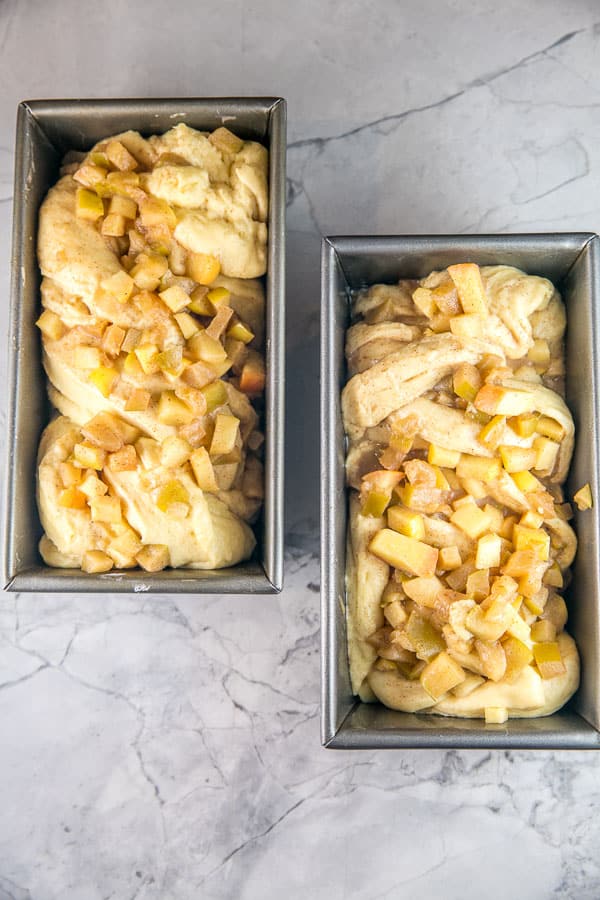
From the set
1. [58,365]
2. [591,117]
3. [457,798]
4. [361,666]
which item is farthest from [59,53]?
[457,798]

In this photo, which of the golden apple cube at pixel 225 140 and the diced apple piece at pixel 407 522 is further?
the golden apple cube at pixel 225 140

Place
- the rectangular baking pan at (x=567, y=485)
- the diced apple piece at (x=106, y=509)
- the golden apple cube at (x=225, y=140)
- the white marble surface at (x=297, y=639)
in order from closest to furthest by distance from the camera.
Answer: the rectangular baking pan at (x=567, y=485)
the diced apple piece at (x=106, y=509)
the golden apple cube at (x=225, y=140)
the white marble surface at (x=297, y=639)

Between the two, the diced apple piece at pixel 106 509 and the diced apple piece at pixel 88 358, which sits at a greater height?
the diced apple piece at pixel 88 358

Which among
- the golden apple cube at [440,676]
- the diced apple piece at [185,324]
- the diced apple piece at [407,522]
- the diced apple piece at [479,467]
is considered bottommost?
the golden apple cube at [440,676]

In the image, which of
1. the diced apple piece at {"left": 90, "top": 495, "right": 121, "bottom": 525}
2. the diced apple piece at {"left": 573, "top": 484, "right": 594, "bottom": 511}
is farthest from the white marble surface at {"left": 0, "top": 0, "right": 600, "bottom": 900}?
the diced apple piece at {"left": 573, "top": 484, "right": 594, "bottom": 511}

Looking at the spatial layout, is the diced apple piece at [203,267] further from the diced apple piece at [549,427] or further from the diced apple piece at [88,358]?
the diced apple piece at [549,427]

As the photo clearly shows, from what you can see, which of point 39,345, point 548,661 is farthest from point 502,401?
point 39,345

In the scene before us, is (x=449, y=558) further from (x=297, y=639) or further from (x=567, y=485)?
(x=297, y=639)

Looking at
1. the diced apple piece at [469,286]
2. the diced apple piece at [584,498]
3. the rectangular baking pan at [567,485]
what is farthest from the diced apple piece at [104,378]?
the diced apple piece at [584,498]
